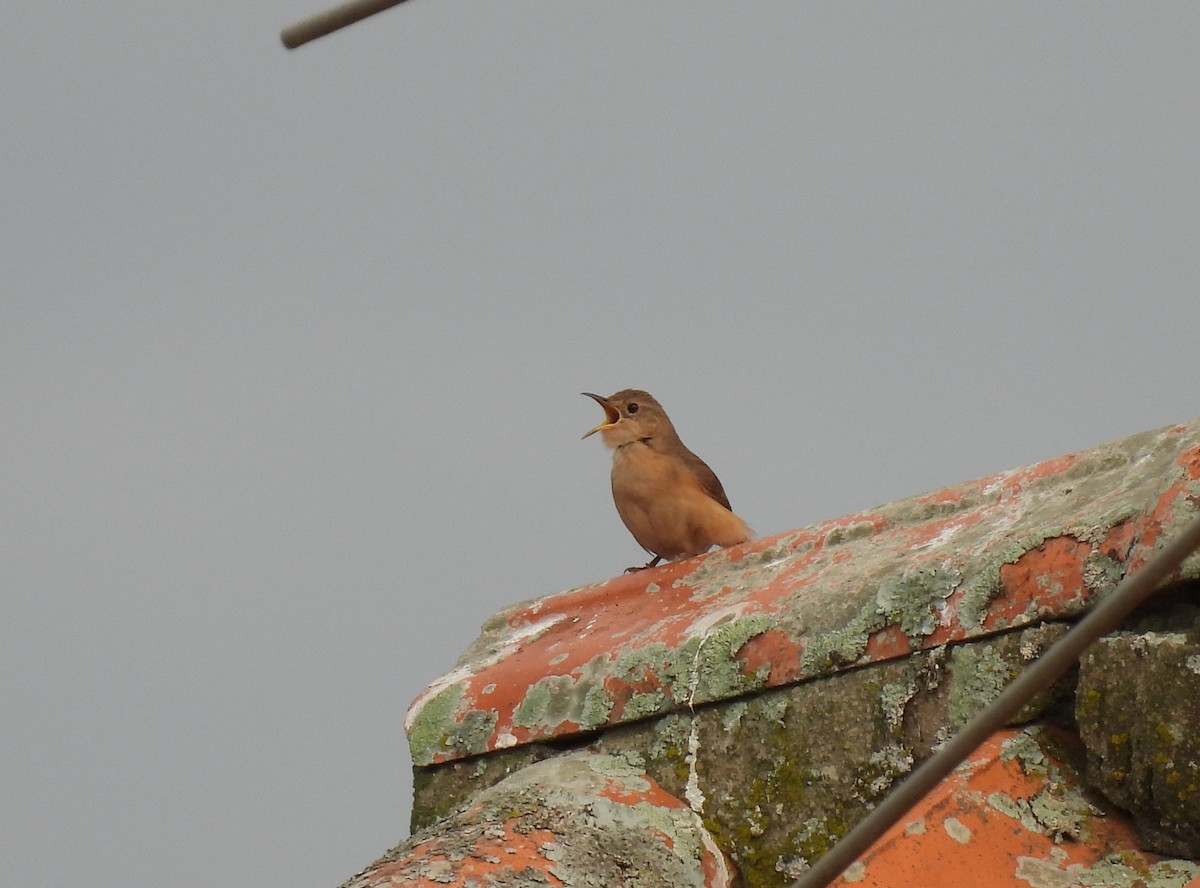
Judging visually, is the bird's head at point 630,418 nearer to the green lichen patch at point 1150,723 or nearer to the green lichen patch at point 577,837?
the green lichen patch at point 577,837

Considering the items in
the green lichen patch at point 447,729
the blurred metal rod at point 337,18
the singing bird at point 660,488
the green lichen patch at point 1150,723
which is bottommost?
the green lichen patch at point 1150,723

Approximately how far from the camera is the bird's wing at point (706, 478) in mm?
6586

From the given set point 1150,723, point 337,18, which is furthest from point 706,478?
point 337,18

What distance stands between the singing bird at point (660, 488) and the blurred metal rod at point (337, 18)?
443 centimetres

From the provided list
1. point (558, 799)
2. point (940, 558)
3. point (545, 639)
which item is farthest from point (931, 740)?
point (545, 639)

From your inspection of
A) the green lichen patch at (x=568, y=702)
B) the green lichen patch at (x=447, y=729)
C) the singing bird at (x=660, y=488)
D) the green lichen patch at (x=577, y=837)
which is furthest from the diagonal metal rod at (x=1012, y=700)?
the singing bird at (x=660, y=488)

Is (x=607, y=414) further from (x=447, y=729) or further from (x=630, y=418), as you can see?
(x=447, y=729)

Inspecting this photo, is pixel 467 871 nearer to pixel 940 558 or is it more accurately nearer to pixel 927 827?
pixel 927 827

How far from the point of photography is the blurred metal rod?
1.81m

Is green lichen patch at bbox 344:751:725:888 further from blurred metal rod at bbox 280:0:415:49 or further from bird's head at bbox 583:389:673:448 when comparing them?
bird's head at bbox 583:389:673:448

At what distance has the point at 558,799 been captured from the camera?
136 inches

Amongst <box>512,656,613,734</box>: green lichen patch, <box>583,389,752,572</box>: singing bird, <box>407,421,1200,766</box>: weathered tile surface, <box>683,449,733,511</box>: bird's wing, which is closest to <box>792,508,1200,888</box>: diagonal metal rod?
<box>407,421,1200,766</box>: weathered tile surface

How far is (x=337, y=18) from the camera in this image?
1819 mm

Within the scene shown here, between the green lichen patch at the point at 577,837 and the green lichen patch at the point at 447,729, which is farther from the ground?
the green lichen patch at the point at 447,729
